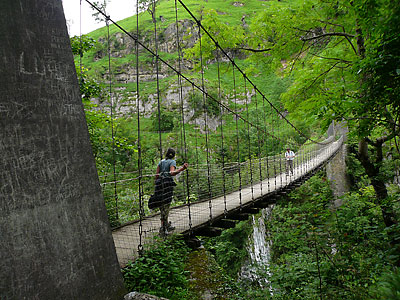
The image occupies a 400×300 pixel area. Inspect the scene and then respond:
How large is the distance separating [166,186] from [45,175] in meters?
1.45

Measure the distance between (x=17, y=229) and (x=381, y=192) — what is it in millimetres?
4351

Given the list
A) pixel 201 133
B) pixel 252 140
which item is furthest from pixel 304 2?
pixel 201 133

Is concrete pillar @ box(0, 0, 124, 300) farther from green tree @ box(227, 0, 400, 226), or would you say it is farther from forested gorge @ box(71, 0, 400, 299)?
green tree @ box(227, 0, 400, 226)

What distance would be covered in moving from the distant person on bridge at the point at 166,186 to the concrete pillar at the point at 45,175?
1062mm

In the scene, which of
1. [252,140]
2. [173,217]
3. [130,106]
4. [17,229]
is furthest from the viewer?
[130,106]

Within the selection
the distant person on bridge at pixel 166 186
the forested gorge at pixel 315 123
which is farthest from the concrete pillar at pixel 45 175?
the distant person on bridge at pixel 166 186

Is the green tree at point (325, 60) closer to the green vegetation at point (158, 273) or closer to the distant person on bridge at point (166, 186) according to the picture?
the distant person on bridge at point (166, 186)

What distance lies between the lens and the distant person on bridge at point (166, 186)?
230 cm

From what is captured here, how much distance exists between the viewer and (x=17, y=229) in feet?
3.14

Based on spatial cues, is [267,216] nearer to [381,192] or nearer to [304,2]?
[381,192]

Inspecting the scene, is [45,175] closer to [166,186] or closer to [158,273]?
[158,273]

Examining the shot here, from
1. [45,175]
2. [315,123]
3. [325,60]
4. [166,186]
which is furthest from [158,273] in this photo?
[325,60]

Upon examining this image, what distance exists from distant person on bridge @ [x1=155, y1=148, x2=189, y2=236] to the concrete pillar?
3.48ft

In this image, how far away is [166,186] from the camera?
2459mm
